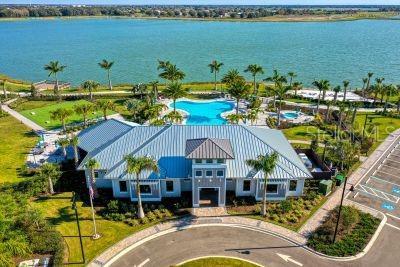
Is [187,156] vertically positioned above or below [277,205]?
above

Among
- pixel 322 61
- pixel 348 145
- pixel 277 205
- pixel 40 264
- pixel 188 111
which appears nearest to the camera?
pixel 40 264

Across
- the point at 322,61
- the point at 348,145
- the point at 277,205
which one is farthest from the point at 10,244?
the point at 322,61

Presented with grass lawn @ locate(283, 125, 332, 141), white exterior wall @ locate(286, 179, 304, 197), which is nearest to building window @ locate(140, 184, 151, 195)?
white exterior wall @ locate(286, 179, 304, 197)

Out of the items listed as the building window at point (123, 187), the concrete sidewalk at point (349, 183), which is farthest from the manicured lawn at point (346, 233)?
the building window at point (123, 187)

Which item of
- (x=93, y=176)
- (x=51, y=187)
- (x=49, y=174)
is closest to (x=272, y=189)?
(x=93, y=176)

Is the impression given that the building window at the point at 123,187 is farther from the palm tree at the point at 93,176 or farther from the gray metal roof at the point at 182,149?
the palm tree at the point at 93,176

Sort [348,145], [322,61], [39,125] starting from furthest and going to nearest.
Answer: [322,61] → [39,125] → [348,145]

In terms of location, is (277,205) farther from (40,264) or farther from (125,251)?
(40,264)

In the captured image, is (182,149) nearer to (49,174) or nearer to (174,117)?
(49,174)
